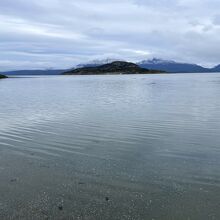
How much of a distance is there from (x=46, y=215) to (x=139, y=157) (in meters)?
8.75

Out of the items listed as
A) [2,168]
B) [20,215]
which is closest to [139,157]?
[2,168]

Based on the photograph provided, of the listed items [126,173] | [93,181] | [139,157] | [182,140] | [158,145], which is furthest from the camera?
[182,140]

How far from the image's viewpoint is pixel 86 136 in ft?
87.2

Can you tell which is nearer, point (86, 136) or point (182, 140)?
point (182, 140)

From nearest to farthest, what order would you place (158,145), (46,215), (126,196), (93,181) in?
(46,215)
(126,196)
(93,181)
(158,145)

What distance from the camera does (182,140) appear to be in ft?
80.9

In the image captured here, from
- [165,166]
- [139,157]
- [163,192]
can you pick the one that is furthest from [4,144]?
[163,192]

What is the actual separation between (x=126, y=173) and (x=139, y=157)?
312 cm

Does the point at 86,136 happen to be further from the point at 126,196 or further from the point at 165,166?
the point at 126,196

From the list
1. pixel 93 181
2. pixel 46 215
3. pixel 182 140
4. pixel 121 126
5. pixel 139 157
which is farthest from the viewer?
pixel 121 126

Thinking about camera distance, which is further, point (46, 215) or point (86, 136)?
point (86, 136)

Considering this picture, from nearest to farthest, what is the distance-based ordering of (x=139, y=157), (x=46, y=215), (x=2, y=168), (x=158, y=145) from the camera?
1. (x=46, y=215)
2. (x=2, y=168)
3. (x=139, y=157)
4. (x=158, y=145)

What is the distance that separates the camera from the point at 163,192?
579 inches

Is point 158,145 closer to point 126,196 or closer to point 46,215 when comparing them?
point 126,196
